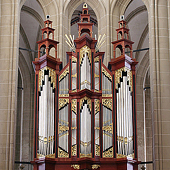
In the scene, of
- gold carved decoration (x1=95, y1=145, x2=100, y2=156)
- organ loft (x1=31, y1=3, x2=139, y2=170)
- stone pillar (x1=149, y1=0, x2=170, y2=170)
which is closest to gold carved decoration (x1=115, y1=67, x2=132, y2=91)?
organ loft (x1=31, y1=3, x2=139, y2=170)

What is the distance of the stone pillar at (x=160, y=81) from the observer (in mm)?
16995

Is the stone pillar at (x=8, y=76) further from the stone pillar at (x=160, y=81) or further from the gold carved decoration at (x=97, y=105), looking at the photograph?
the stone pillar at (x=160, y=81)

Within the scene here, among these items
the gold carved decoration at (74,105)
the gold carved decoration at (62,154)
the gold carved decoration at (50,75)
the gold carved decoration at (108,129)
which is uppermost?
the gold carved decoration at (50,75)

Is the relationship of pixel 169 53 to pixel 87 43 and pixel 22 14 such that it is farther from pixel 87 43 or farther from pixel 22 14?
pixel 22 14

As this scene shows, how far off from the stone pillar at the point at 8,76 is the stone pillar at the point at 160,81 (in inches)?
218

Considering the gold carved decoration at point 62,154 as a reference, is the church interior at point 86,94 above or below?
above

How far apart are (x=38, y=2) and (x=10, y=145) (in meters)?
7.59

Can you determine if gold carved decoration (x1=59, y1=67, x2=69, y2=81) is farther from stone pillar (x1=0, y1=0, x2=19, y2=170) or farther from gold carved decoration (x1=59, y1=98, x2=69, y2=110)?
stone pillar (x1=0, y1=0, x2=19, y2=170)

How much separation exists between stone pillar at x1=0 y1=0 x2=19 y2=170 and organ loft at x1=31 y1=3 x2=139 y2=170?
155 cm

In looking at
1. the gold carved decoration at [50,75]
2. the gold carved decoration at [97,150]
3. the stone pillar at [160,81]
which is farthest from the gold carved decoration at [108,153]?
the gold carved decoration at [50,75]

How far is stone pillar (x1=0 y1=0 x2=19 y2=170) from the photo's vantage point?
16.6 m

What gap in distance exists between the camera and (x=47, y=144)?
50.1 ft

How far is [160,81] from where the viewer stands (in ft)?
58.1

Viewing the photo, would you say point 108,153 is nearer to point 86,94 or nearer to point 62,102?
point 86,94
